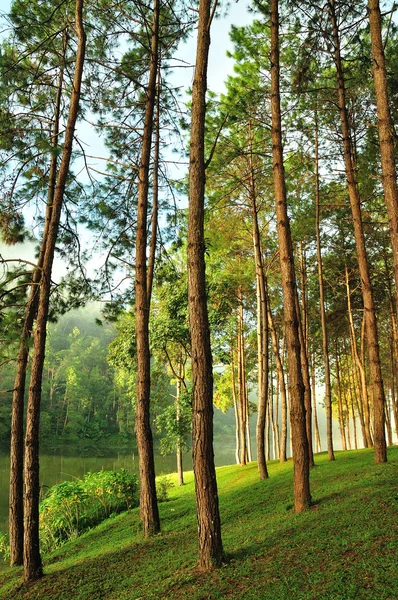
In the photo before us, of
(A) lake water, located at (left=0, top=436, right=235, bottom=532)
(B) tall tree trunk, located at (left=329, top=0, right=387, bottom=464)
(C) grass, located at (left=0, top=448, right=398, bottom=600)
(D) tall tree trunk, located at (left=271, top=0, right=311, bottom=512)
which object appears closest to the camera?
(C) grass, located at (left=0, top=448, right=398, bottom=600)

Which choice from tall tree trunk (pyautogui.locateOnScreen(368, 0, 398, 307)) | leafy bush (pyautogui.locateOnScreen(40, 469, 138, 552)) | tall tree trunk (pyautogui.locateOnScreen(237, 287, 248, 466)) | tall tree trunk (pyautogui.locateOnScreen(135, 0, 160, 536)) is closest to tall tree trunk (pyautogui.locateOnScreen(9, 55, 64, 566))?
leafy bush (pyautogui.locateOnScreen(40, 469, 138, 552))

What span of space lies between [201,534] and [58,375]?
195ft

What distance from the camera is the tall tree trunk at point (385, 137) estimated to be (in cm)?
597

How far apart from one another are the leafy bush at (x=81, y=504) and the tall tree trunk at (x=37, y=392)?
3604 mm

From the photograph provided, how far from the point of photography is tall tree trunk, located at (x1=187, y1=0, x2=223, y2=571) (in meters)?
4.53

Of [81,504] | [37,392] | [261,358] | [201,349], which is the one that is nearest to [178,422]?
[261,358]

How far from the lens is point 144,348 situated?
8.01 metres

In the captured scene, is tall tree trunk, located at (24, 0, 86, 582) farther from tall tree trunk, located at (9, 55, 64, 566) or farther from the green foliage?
the green foliage

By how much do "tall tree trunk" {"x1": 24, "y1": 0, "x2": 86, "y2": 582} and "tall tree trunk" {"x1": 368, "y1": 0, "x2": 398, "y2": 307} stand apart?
5240 millimetres

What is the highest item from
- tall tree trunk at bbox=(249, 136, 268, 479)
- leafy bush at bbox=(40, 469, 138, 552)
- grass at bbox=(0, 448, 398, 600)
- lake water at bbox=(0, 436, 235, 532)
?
tall tree trunk at bbox=(249, 136, 268, 479)

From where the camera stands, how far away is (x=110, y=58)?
8625mm

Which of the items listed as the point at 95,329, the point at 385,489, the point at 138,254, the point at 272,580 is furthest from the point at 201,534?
the point at 95,329

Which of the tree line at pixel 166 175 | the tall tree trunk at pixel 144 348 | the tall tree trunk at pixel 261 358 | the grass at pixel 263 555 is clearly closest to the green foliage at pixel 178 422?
the tree line at pixel 166 175

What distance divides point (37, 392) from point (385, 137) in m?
7.03
